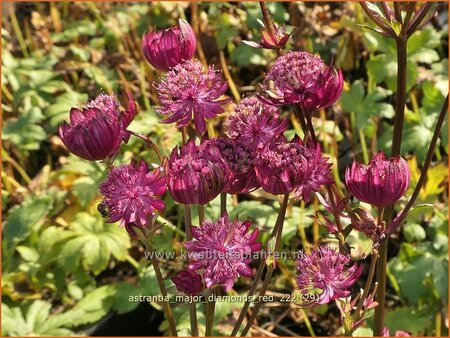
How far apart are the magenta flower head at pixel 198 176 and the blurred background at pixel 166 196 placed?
326 mm

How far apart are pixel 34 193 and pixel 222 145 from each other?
4.67ft

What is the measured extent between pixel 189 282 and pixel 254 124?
0.22 m

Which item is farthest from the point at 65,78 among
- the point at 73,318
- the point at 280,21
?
the point at 73,318

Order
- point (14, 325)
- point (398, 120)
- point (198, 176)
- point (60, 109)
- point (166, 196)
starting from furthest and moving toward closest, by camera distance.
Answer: point (60, 109)
point (166, 196)
point (14, 325)
point (398, 120)
point (198, 176)

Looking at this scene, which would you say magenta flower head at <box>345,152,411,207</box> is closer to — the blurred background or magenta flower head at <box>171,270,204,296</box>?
magenta flower head at <box>171,270,204,296</box>

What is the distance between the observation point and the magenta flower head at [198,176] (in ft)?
2.52

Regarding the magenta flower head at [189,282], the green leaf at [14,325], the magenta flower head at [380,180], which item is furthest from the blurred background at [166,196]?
the magenta flower head at [380,180]

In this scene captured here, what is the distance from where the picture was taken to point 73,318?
1625 mm

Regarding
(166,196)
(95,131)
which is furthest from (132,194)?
(166,196)

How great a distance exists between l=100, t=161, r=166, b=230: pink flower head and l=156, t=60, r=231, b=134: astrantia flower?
9 centimetres

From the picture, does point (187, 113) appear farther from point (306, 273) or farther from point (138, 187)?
point (306, 273)

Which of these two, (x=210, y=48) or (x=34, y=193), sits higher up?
(x=210, y=48)

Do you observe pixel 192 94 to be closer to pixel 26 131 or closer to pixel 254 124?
pixel 254 124

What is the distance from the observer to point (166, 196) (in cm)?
175
